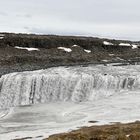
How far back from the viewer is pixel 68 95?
187ft

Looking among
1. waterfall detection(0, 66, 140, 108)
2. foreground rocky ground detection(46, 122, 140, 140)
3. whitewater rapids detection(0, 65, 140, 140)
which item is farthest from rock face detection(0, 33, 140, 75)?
foreground rocky ground detection(46, 122, 140, 140)

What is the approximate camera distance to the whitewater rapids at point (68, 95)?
146ft

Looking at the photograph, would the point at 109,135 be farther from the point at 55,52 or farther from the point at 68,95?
the point at 55,52

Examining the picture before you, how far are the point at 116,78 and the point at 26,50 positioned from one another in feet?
99.4

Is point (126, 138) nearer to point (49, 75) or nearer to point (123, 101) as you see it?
point (123, 101)

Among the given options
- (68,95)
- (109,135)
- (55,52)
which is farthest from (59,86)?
(109,135)

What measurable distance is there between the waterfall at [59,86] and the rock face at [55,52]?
345 inches

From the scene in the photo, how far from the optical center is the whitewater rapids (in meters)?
44.5

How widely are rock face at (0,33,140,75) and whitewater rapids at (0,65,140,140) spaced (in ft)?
31.2

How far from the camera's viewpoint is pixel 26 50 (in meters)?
85.4

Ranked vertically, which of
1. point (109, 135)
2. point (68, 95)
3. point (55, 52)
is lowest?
point (68, 95)

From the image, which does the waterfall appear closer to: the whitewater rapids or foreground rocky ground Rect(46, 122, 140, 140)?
the whitewater rapids

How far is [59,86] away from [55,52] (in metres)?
29.9

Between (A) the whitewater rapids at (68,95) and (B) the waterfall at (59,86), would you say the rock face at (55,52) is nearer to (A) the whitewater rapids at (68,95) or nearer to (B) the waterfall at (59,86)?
(B) the waterfall at (59,86)
